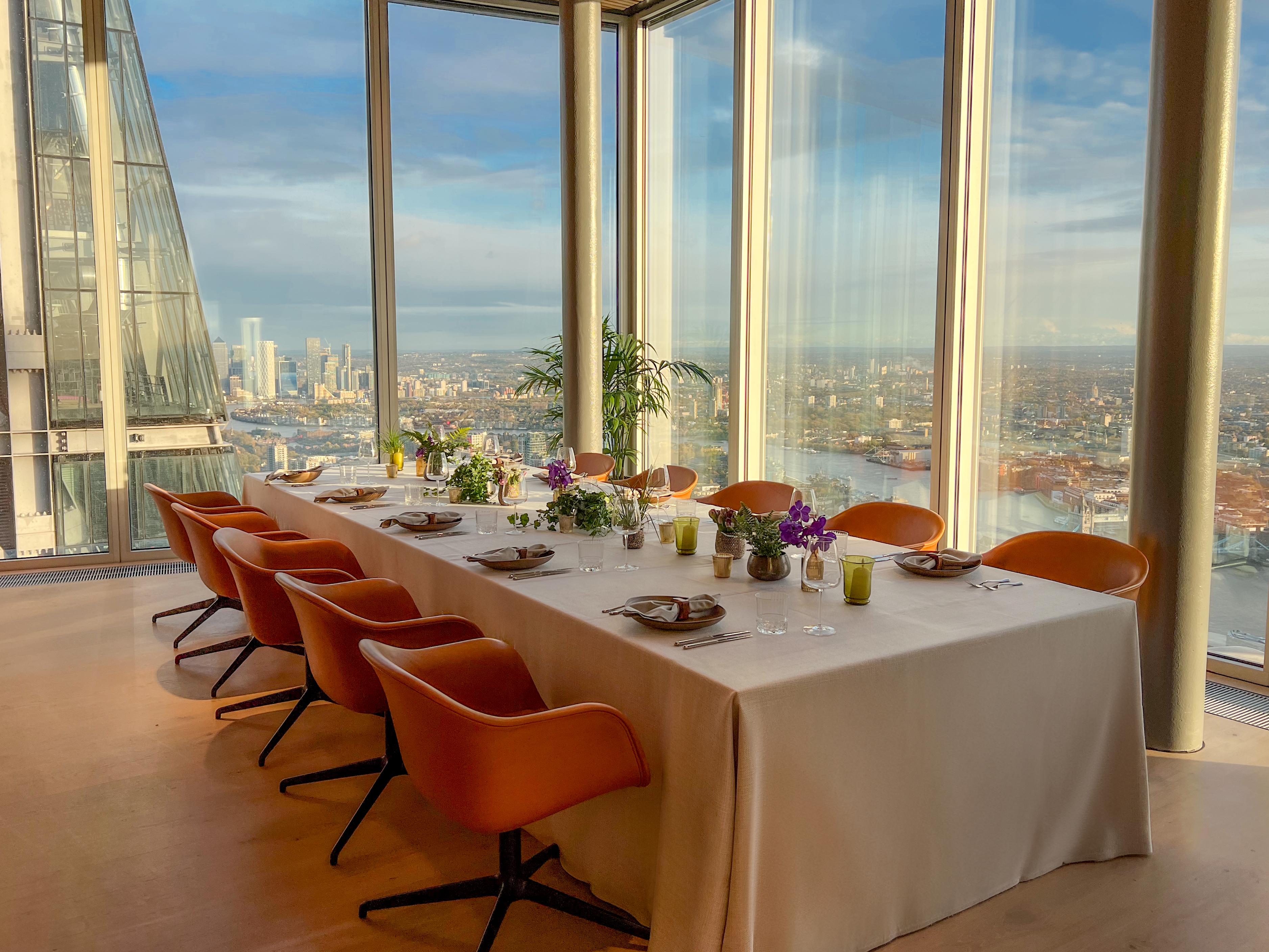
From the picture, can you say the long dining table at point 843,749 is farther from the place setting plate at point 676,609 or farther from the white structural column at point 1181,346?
the white structural column at point 1181,346

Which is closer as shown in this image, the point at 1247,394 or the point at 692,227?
the point at 1247,394

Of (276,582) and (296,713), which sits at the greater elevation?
(276,582)

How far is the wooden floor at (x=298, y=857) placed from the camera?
8.11 feet

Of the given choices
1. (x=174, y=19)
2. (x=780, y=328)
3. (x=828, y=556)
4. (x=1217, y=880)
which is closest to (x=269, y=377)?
(x=174, y=19)

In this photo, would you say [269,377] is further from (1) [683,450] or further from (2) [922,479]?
(2) [922,479]

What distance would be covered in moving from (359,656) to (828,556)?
1.38m

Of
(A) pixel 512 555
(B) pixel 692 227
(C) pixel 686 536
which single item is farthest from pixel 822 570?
(B) pixel 692 227

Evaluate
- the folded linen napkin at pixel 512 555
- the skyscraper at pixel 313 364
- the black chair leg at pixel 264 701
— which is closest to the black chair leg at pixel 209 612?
the black chair leg at pixel 264 701

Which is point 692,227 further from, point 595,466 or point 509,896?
Answer: point 509,896

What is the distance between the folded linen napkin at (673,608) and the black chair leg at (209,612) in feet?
9.30

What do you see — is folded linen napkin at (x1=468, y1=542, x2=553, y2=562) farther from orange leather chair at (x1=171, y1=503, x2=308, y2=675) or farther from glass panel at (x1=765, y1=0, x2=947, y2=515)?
glass panel at (x1=765, y1=0, x2=947, y2=515)

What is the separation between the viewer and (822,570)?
9.39ft

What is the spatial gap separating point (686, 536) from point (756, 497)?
1632mm

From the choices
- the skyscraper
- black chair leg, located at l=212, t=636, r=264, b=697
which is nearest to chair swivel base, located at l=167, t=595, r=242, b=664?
black chair leg, located at l=212, t=636, r=264, b=697
